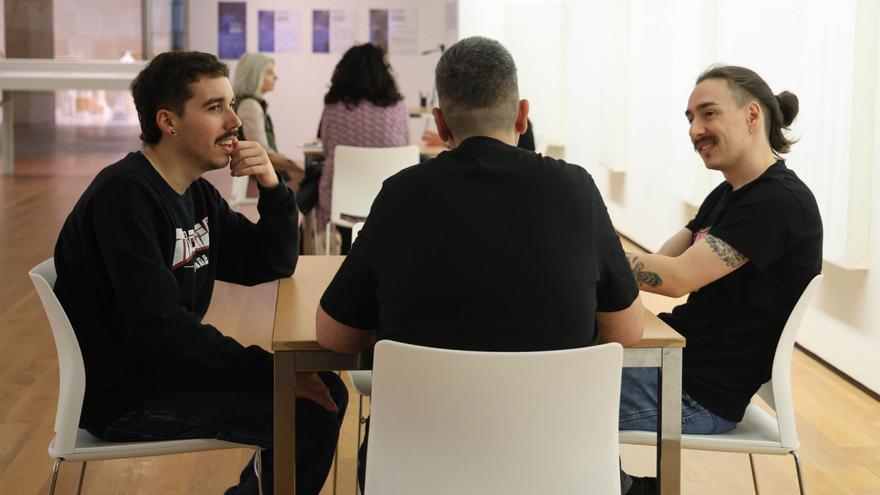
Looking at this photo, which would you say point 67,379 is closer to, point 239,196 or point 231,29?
point 239,196

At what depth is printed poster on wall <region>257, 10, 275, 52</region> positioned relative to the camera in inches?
492

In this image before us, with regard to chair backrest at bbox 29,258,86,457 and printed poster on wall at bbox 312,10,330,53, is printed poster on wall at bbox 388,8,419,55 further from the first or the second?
chair backrest at bbox 29,258,86,457

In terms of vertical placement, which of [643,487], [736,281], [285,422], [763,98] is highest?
[763,98]

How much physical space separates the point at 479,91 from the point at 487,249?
0.28 meters

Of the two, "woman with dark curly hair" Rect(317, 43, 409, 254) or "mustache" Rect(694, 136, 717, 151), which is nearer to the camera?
"mustache" Rect(694, 136, 717, 151)

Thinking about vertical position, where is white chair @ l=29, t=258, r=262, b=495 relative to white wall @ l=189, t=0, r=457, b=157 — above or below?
below

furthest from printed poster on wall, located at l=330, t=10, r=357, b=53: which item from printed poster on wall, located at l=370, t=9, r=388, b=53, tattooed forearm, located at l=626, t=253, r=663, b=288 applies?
tattooed forearm, located at l=626, t=253, r=663, b=288

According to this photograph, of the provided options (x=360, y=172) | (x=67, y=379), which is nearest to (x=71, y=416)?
(x=67, y=379)

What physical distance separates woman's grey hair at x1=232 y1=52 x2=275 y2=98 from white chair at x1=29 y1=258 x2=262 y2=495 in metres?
4.27

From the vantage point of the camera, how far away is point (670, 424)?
2201 millimetres

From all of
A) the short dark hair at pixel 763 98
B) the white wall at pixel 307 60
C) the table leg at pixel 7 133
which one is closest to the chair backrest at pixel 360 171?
the short dark hair at pixel 763 98

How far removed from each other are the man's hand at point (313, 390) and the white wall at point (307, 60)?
1016cm

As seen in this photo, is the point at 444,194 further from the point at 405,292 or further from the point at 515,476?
the point at 515,476

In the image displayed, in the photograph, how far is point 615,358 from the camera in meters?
1.75
